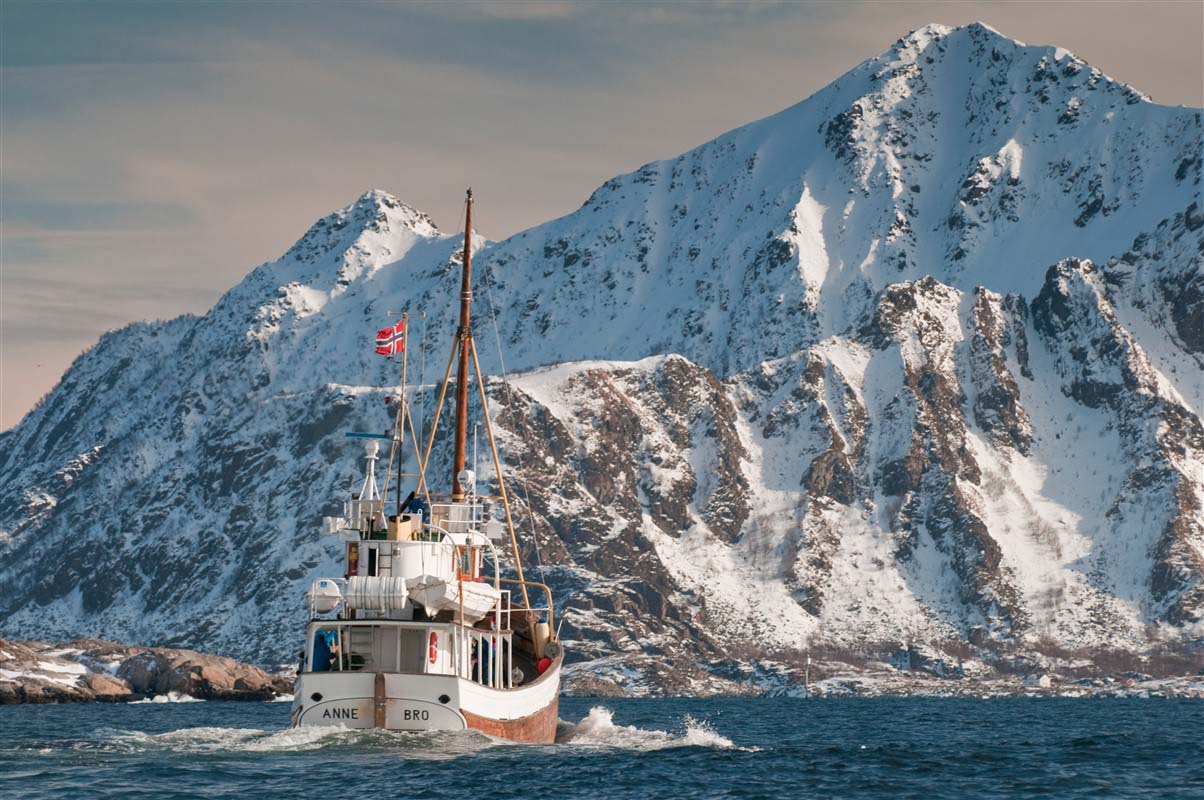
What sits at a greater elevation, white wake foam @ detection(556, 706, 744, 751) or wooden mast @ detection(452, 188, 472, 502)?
wooden mast @ detection(452, 188, 472, 502)

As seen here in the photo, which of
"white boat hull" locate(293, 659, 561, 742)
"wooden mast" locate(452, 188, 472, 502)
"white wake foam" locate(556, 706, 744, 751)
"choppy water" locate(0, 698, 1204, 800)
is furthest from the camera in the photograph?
"wooden mast" locate(452, 188, 472, 502)

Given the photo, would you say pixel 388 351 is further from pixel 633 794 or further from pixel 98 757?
pixel 633 794

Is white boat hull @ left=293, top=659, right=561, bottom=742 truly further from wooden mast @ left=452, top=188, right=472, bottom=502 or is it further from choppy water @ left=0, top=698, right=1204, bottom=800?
wooden mast @ left=452, top=188, right=472, bottom=502

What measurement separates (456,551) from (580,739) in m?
21.7

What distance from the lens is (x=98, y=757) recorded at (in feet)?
338

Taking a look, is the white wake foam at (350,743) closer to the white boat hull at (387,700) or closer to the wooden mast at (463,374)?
the white boat hull at (387,700)

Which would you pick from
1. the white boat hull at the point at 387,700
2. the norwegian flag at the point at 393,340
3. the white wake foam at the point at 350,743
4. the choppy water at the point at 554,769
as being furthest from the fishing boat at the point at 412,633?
the norwegian flag at the point at 393,340

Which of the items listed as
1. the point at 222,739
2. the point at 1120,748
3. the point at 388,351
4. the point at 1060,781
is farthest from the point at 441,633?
the point at 1120,748

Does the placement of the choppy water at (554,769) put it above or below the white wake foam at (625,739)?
below

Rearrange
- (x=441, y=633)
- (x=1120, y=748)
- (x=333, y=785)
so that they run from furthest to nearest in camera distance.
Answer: (x=1120, y=748), (x=441, y=633), (x=333, y=785)

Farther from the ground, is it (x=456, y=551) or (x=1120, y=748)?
(x=456, y=551)

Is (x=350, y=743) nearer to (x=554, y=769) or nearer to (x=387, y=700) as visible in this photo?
(x=387, y=700)

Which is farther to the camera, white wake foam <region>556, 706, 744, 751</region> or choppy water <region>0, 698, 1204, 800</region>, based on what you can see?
white wake foam <region>556, 706, 744, 751</region>

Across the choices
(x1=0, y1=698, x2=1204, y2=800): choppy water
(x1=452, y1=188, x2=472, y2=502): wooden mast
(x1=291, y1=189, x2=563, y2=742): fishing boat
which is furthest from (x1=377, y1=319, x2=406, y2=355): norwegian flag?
(x1=0, y1=698, x2=1204, y2=800): choppy water
